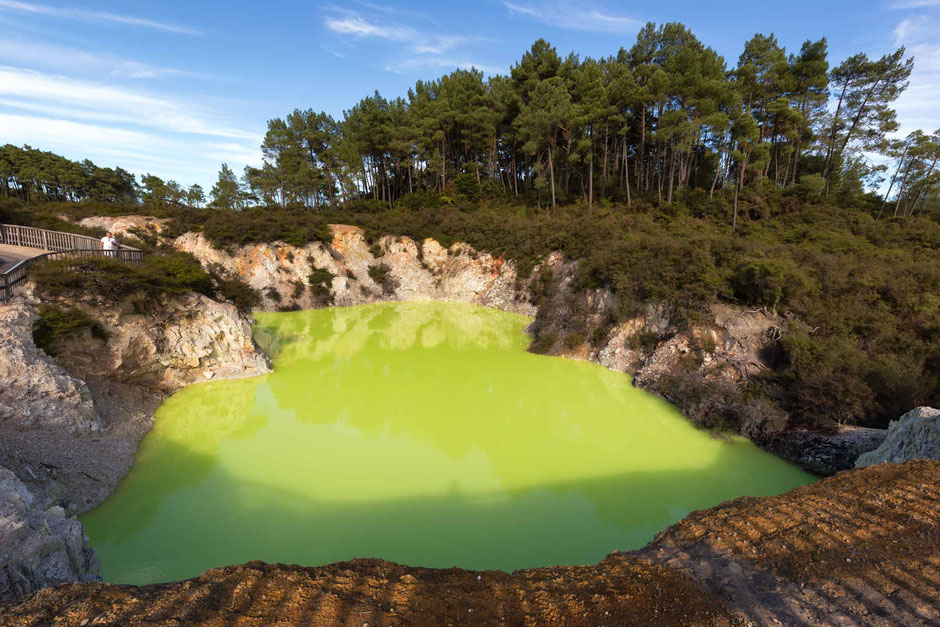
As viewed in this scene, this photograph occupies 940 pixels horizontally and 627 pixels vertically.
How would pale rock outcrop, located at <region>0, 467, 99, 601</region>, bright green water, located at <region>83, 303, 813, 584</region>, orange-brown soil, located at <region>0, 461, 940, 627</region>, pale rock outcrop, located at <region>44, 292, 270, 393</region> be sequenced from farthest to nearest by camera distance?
pale rock outcrop, located at <region>44, 292, 270, 393</region> < bright green water, located at <region>83, 303, 813, 584</region> < pale rock outcrop, located at <region>0, 467, 99, 601</region> < orange-brown soil, located at <region>0, 461, 940, 627</region>

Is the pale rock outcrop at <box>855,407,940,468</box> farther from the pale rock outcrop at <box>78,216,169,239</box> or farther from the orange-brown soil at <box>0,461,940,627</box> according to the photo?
the pale rock outcrop at <box>78,216,169,239</box>

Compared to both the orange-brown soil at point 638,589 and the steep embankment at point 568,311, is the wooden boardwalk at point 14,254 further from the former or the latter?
the orange-brown soil at point 638,589

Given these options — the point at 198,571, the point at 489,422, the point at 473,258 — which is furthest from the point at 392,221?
the point at 198,571

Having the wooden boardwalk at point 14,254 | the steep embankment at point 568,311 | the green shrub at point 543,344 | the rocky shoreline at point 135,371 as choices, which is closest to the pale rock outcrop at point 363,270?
the steep embankment at point 568,311

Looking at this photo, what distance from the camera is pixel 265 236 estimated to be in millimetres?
25312

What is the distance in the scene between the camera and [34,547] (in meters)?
4.09

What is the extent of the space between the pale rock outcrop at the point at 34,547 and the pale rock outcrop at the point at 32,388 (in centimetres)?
355

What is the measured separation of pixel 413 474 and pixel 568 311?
11.8m

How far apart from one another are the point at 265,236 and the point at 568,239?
66.9 ft

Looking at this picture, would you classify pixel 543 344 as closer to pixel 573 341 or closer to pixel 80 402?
pixel 573 341

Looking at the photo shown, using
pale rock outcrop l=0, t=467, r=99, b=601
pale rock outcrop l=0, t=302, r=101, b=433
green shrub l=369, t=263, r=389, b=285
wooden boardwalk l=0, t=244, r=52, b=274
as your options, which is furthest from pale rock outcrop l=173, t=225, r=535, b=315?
pale rock outcrop l=0, t=467, r=99, b=601

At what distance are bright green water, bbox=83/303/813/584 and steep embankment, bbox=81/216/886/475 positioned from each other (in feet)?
2.70

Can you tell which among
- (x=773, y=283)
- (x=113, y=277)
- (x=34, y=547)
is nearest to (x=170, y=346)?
(x=113, y=277)

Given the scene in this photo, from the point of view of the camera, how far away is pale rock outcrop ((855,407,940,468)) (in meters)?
6.19
